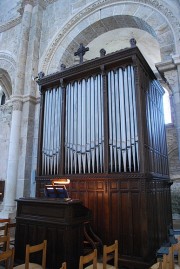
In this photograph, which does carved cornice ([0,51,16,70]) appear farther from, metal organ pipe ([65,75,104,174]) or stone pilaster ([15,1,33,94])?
metal organ pipe ([65,75,104,174])

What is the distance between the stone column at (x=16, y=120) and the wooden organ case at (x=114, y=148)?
2.07 meters

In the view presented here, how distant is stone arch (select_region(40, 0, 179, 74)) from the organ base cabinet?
494 centimetres

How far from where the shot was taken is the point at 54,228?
13.5 ft

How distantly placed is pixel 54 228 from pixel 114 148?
2.09 m

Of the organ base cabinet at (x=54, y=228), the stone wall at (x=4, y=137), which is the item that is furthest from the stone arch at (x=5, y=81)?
the organ base cabinet at (x=54, y=228)

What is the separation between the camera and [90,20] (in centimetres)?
834

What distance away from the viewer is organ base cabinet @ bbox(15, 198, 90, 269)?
390cm

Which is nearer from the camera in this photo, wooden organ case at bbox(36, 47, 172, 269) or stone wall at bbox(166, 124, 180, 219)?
wooden organ case at bbox(36, 47, 172, 269)

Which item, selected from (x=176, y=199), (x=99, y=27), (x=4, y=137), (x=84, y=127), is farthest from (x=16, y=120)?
(x=176, y=199)

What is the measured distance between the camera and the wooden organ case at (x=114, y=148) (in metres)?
4.60

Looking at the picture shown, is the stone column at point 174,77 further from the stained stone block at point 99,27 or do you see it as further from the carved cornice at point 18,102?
the carved cornice at point 18,102

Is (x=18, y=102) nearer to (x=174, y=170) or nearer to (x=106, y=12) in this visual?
(x=106, y=12)

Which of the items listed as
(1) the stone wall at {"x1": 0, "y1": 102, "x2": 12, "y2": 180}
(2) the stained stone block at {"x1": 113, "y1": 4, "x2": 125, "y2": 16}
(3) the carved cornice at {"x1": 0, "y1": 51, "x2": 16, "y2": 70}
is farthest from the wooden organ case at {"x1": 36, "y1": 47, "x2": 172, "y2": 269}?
(1) the stone wall at {"x1": 0, "y1": 102, "x2": 12, "y2": 180}

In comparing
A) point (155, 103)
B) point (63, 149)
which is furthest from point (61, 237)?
point (155, 103)
